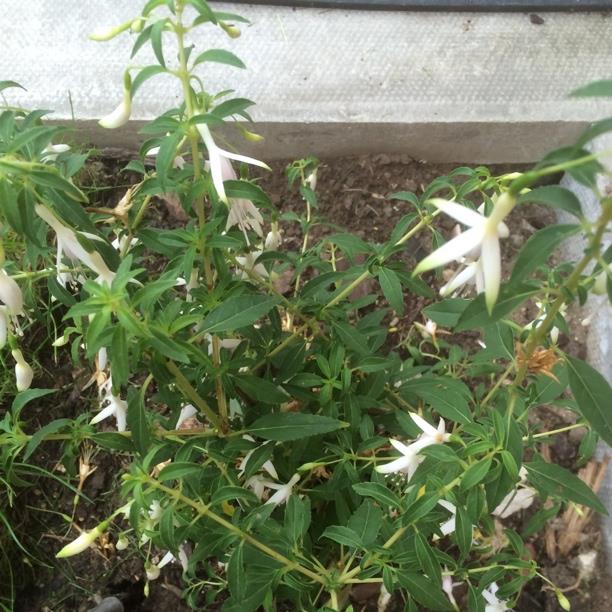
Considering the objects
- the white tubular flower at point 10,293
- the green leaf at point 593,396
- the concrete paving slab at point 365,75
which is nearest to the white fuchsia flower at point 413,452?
the green leaf at point 593,396

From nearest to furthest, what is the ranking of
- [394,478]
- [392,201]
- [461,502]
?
[461,502], [394,478], [392,201]

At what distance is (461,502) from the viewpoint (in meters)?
0.88

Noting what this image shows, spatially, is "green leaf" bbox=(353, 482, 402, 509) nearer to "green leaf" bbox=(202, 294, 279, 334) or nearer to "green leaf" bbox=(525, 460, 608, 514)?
"green leaf" bbox=(525, 460, 608, 514)

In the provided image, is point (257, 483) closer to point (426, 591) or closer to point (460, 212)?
point (426, 591)

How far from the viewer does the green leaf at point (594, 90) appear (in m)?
0.51

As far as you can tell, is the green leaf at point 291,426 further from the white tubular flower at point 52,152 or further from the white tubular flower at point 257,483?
the white tubular flower at point 52,152

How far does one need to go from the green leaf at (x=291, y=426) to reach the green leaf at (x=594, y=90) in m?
0.60

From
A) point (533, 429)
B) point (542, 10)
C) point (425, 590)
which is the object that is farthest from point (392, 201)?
point (425, 590)

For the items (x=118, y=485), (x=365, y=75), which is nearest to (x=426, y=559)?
(x=118, y=485)

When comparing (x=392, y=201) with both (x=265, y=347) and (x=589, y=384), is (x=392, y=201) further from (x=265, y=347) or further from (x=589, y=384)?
(x=589, y=384)

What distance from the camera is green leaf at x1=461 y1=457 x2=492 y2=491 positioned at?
812 millimetres

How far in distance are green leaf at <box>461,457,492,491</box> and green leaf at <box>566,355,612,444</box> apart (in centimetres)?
14

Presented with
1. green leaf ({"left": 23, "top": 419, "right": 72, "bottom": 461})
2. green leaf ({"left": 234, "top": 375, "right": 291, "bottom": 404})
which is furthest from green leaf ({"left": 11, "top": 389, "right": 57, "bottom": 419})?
green leaf ({"left": 234, "top": 375, "right": 291, "bottom": 404})

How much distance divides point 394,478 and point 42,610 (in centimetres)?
99
